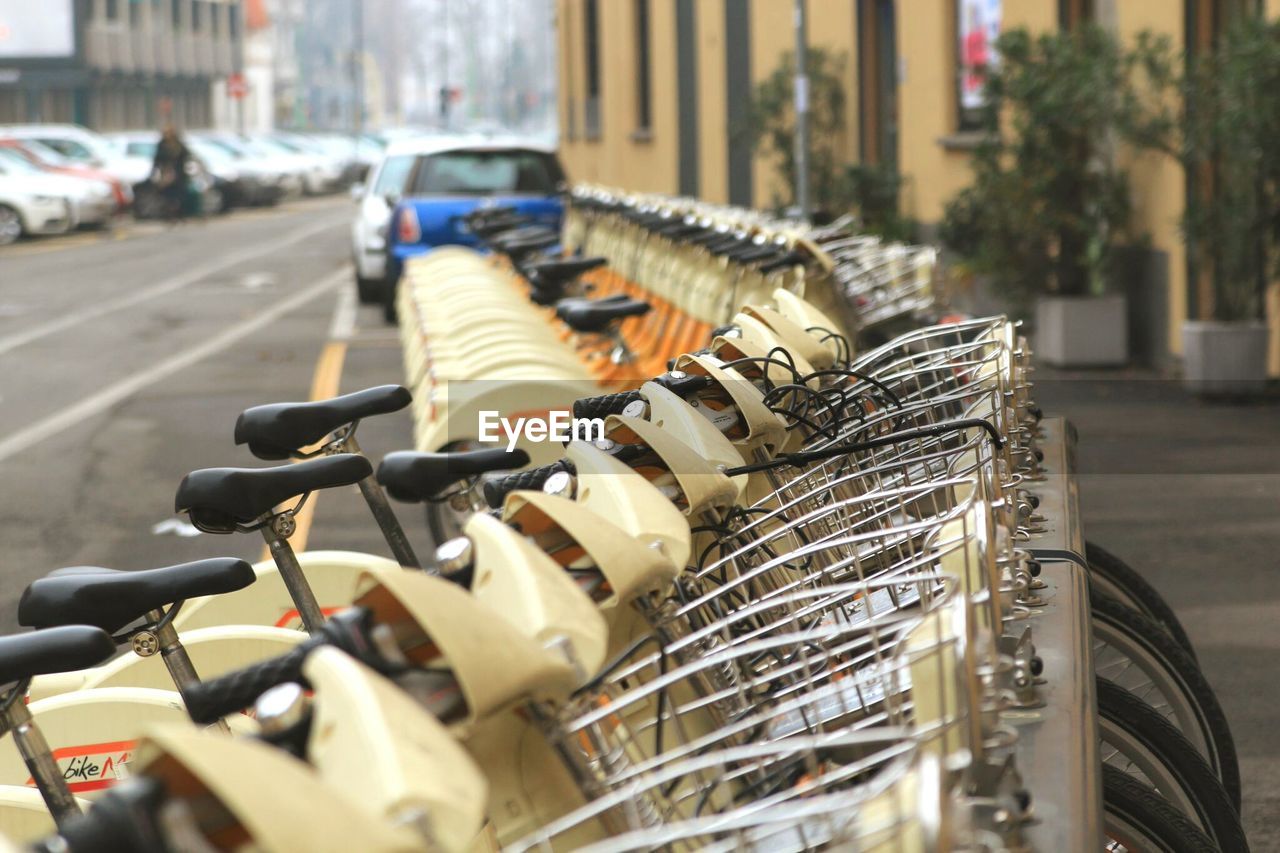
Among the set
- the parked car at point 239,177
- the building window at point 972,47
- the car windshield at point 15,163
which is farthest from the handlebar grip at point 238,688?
the parked car at point 239,177

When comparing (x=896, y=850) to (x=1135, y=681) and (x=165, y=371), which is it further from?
(x=165, y=371)

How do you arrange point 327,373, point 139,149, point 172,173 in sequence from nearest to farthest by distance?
1. point 327,373
2. point 172,173
3. point 139,149

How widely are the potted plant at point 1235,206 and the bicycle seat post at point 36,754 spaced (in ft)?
27.9

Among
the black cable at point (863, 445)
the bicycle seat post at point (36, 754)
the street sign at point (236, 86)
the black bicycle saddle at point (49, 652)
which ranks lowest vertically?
the bicycle seat post at point (36, 754)

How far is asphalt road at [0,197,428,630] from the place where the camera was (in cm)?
779

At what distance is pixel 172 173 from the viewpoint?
34625 millimetres

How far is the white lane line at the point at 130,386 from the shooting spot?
10711mm

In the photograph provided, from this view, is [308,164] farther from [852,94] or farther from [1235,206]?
[1235,206]

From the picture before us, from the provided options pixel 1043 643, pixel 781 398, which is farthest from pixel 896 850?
pixel 781 398

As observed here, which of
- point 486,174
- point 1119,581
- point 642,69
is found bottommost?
point 1119,581

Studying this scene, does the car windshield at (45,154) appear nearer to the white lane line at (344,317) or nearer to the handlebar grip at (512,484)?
the white lane line at (344,317)

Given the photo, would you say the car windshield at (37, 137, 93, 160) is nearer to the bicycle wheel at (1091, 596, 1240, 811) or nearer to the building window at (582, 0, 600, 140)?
the building window at (582, 0, 600, 140)

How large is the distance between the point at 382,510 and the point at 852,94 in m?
15.6

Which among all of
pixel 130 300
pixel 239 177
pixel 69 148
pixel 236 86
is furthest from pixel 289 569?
pixel 236 86
